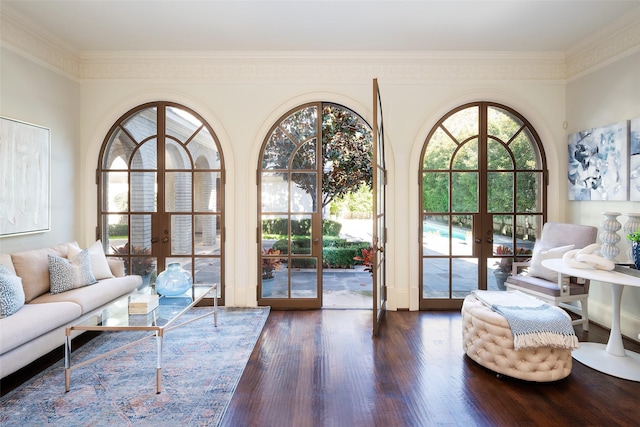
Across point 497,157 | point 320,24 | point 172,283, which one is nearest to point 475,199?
point 497,157

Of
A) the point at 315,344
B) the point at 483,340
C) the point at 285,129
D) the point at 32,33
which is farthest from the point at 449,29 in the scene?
the point at 32,33

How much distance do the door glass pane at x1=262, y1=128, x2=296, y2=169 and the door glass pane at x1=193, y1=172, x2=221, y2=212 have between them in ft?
2.14

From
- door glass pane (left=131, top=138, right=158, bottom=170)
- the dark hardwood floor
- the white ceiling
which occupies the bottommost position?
the dark hardwood floor

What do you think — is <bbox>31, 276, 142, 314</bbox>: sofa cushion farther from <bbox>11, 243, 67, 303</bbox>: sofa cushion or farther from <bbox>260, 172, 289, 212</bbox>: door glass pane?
<bbox>260, 172, 289, 212</bbox>: door glass pane

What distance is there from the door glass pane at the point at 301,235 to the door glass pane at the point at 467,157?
78.3 inches

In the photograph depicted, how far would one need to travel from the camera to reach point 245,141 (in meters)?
4.63

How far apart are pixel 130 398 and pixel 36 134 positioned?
303cm

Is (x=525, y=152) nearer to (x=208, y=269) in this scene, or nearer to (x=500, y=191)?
(x=500, y=191)

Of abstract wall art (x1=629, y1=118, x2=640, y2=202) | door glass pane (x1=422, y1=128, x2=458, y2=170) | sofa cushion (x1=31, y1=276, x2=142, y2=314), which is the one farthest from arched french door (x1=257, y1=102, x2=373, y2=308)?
abstract wall art (x1=629, y1=118, x2=640, y2=202)

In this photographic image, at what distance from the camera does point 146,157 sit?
15.3ft

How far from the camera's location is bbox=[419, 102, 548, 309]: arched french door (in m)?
4.64

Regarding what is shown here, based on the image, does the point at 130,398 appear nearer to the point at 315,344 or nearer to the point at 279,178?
the point at 315,344

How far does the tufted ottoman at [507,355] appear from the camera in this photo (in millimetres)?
2738

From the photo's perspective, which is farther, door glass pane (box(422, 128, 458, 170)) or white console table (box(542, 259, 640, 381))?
door glass pane (box(422, 128, 458, 170))
